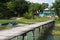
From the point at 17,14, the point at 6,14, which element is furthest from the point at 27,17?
the point at 17,14

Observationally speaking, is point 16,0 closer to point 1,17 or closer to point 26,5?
point 26,5

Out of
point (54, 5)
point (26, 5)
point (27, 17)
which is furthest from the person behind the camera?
point (26, 5)

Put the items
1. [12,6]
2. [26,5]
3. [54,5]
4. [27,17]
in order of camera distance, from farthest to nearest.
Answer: [26,5], [12,6], [27,17], [54,5]

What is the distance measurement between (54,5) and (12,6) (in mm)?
15546

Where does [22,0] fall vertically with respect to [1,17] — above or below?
above

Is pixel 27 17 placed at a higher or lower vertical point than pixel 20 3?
lower

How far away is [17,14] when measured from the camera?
67.1 metres

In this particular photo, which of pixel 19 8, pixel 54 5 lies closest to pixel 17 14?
pixel 19 8

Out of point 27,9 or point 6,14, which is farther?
point 27,9

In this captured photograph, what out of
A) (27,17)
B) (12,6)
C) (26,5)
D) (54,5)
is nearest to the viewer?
(54,5)

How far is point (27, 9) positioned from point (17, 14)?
3.36 meters

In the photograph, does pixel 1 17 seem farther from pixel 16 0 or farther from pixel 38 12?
pixel 38 12

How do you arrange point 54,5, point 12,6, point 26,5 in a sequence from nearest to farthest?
1. point 54,5
2. point 12,6
3. point 26,5

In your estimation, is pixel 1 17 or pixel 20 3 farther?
pixel 20 3
